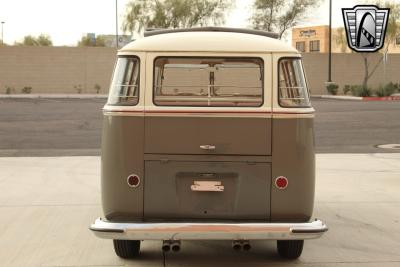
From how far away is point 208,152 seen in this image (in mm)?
6082

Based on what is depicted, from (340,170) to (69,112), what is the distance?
16.8m

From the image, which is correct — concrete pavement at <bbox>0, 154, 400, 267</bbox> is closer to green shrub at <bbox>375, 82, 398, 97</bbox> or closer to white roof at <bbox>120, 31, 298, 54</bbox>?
white roof at <bbox>120, 31, 298, 54</bbox>

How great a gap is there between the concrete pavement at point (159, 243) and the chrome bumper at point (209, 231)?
836mm

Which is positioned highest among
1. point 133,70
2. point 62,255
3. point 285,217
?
point 133,70

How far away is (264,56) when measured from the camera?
6.17 m

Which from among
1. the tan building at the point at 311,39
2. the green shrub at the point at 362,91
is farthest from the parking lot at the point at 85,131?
the tan building at the point at 311,39

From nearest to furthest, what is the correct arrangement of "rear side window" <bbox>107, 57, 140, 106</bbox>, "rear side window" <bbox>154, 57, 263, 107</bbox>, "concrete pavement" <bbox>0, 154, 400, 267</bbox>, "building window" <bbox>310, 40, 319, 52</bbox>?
"rear side window" <bbox>107, 57, 140, 106</bbox> < "rear side window" <bbox>154, 57, 263, 107</bbox> < "concrete pavement" <bbox>0, 154, 400, 267</bbox> < "building window" <bbox>310, 40, 319, 52</bbox>

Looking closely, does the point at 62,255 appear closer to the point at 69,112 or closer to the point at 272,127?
the point at 272,127

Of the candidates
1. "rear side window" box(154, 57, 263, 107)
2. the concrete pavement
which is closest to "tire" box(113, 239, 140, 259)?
the concrete pavement

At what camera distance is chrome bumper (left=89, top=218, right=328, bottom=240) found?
5859 mm

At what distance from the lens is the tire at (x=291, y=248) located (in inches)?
263

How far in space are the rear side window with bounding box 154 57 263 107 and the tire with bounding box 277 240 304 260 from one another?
1.35 metres

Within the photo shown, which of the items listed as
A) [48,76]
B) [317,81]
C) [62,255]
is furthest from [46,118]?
[317,81]

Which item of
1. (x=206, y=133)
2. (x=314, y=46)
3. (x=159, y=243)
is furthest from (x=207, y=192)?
(x=314, y=46)
